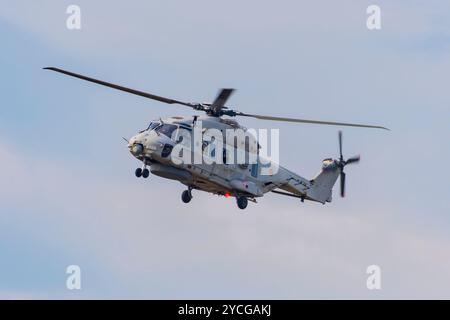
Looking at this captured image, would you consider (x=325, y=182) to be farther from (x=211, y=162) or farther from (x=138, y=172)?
(x=138, y=172)

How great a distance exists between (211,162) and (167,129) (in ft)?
7.81

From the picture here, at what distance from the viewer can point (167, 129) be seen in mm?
57625

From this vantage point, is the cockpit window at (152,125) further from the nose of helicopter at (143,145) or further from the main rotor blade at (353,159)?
the main rotor blade at (353,159)

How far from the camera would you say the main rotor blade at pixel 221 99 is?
2286 inches

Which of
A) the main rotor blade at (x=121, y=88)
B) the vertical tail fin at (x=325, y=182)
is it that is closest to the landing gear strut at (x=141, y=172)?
the main rotor blade at (x=121, y=88)

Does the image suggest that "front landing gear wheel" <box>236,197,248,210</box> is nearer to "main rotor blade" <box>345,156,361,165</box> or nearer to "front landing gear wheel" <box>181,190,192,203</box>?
"front landing gear wheel" <box>181,190,192,203</box>

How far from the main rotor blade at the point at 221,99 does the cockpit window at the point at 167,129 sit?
7.66ft

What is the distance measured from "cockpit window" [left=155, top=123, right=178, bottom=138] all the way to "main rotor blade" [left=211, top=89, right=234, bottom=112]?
2.33 metres

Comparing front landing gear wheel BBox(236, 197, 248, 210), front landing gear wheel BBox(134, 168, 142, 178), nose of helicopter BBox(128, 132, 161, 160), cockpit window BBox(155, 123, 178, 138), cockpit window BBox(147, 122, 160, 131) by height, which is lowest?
front landing gear wheel BBox(236, 197, 248, 210)

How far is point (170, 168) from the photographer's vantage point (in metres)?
57.4

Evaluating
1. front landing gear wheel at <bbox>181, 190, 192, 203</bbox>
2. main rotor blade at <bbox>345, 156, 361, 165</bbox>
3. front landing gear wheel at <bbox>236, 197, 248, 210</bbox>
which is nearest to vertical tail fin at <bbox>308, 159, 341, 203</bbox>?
main rotor blade at <bbox>345, 156, 361, 165</bbox>

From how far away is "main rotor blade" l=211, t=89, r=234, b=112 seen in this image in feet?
190
